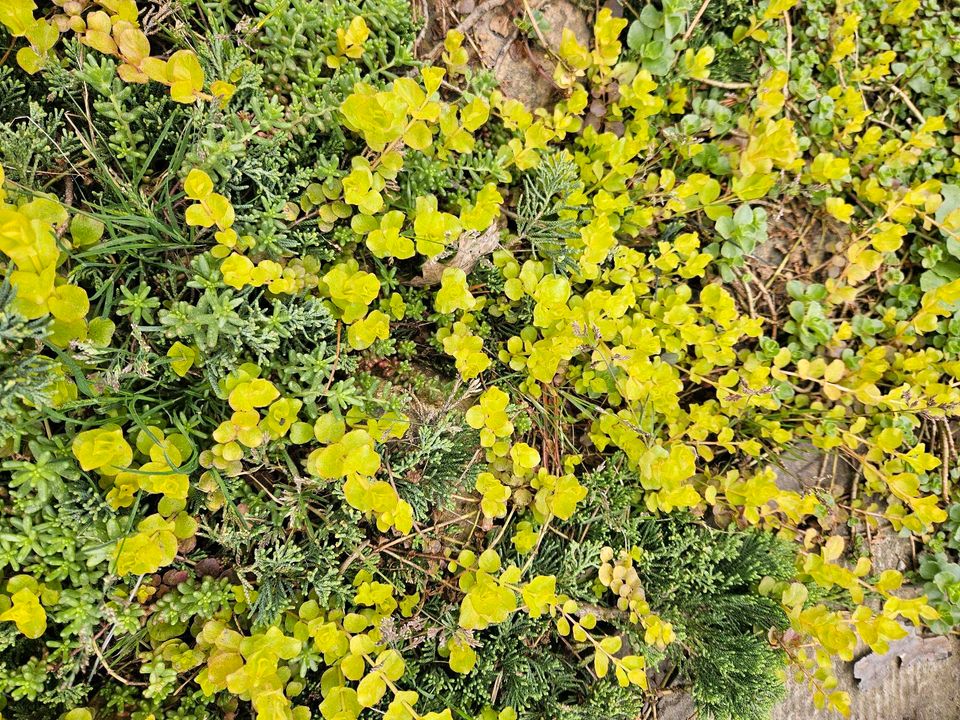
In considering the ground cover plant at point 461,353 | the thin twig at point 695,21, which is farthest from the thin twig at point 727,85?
the thin twig at point 695,21

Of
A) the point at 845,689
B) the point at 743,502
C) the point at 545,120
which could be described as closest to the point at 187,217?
the point at 545,120

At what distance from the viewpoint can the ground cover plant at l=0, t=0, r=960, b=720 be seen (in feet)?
5.59

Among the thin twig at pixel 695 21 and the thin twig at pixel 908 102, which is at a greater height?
the thin twig at pixel 695 21

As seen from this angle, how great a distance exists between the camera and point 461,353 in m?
2.05

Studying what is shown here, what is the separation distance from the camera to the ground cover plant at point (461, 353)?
1705 millimetres

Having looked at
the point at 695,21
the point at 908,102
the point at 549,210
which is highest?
the point at 695,21

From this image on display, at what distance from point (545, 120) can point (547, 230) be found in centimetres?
44

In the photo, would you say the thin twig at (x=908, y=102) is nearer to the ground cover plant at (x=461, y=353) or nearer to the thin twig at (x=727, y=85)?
the ground cover plant at (x=461, y=353)

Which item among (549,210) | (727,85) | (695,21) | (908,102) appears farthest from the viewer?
(908,102)

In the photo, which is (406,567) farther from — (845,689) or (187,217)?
(845,689)

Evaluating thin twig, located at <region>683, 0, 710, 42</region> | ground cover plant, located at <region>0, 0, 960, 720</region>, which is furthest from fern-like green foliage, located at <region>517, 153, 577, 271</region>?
thin twig, located at <region>683, 0, 710, 42</region>

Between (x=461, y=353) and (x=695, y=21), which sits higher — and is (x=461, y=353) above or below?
below

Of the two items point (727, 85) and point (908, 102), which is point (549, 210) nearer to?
point (727, 85)

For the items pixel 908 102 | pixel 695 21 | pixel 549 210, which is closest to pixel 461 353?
pixel 549 210
